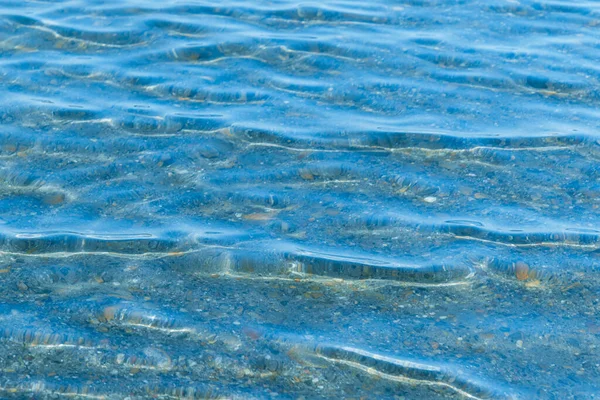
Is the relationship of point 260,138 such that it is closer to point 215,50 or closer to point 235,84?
point 235,84

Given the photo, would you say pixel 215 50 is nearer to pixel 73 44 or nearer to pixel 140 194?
pixel 73 44

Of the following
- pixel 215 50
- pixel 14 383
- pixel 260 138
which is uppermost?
pixel 215 50

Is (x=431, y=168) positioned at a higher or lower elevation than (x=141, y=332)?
higher

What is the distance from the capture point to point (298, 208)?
404 cm

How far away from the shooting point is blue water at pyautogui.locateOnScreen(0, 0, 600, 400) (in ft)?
9.93

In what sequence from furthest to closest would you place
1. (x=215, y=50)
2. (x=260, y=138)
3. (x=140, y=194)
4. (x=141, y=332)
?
(x=215, y=50), (x=260, y=138), (x=140, y=194), (x=141, y=332)

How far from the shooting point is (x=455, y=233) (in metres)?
3.82

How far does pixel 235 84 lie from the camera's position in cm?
541

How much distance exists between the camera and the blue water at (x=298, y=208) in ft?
9.93

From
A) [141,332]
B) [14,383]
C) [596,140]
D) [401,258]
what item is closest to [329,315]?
[401,258]

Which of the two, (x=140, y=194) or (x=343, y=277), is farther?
(x=140, y=194)

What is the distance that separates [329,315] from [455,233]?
88 centimetres

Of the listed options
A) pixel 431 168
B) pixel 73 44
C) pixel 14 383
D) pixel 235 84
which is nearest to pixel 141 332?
pixel 14 383

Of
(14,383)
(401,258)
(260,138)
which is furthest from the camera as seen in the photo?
(260,138)
